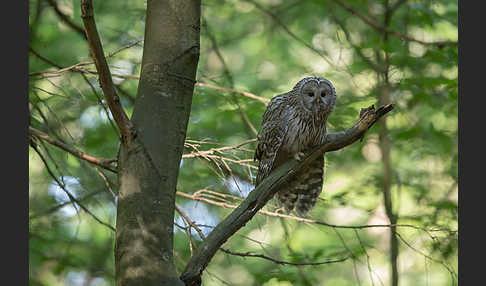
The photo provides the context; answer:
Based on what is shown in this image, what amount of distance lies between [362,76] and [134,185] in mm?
3566

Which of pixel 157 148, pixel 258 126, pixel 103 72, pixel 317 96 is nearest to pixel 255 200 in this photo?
pixel 157 148

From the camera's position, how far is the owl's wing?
3.80 metres

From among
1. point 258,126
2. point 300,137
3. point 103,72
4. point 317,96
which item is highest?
point 258,126

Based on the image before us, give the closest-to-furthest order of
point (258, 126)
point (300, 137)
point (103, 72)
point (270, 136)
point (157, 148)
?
point (103, 72)
point (157, 148)
point (300, 137)
point (270, 136)
point (258, 126)

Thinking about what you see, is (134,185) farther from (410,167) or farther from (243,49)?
(243,49)

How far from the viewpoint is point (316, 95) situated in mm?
3818

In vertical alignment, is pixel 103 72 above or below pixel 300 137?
below

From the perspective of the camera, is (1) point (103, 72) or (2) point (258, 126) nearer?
(1) point (103, 72)

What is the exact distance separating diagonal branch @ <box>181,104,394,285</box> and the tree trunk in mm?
119

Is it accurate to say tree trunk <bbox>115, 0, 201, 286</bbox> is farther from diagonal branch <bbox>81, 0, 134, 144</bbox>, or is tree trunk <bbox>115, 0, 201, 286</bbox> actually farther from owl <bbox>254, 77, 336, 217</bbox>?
owl <bbox>254, 77, 336, 217</bbox>

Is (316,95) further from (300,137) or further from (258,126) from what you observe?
(258,126)

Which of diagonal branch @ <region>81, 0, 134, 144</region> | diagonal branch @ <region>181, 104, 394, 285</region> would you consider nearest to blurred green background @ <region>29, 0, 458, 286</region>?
diagonal branch @ <region>181, 104, 394, 285</region>

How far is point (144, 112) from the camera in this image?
2691mm

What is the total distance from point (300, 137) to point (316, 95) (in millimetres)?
339
